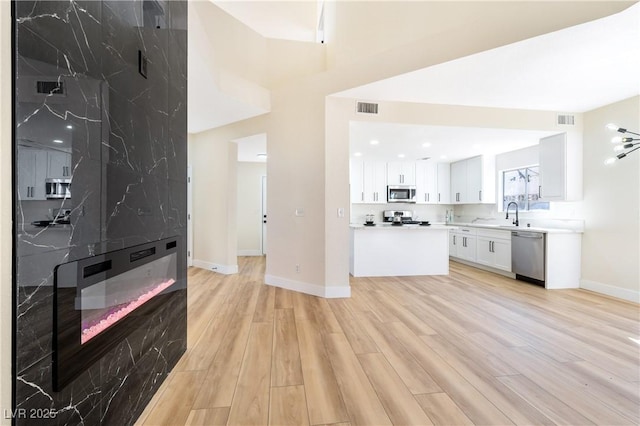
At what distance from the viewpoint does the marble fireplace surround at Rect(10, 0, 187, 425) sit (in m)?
0.89

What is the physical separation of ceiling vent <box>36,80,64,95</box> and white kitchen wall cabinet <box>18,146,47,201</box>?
0.21 metres

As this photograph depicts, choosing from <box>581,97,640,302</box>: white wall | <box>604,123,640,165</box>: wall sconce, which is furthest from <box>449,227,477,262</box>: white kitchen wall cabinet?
<box>604,123,640,165</box>: wall sconce

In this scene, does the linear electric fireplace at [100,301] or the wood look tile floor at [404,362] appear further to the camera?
the wood look tile floor at [404,362]

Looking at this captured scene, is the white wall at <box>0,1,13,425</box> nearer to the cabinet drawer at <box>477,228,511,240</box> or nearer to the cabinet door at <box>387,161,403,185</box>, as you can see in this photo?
the cabinet drawer at <box>477,228,511,240</box>

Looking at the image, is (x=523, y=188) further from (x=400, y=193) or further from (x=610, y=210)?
(x=400, y=193)

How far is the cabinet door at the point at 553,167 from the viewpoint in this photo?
172 inches

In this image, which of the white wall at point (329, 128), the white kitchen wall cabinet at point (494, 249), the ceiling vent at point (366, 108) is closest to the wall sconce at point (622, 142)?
the white wall at point (329, 128)

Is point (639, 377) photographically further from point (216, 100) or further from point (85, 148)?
point (216, 100)

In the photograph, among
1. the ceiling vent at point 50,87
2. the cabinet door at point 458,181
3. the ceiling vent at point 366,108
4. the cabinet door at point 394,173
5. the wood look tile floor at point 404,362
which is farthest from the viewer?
the cabinet door at point 394,173

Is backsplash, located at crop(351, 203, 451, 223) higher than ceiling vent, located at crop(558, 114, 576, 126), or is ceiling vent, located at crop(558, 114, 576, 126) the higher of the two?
ceiling vent, located at crop(558, 114, 576, 126)

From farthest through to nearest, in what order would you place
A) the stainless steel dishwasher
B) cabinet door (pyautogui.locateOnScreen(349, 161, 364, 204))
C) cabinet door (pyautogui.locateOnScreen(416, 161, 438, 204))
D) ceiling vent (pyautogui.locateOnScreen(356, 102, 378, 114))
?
cabinet door (pyautogui.locateOnScreen(416, 161, 438, 204)) < cabinet door (pyautogui.locateOnScreen(349, 161, 364, 204)) < the stainless steel dishwasher < ceiling vent (pyautogui.locateOnScreen(356, 102, 378, 114))

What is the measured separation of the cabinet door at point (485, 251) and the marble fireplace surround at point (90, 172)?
18.2 ft

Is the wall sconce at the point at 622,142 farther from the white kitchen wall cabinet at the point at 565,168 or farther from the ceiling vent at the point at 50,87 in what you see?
the ceiling vent at the point at 50,87

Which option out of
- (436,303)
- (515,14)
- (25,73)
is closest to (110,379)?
(25,73)
